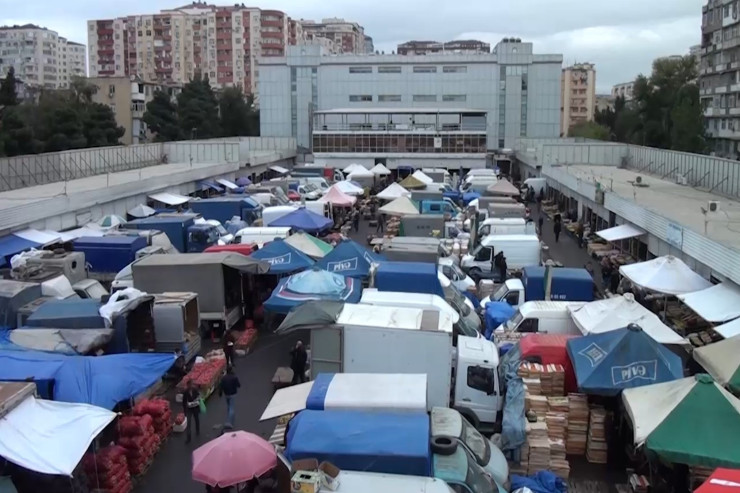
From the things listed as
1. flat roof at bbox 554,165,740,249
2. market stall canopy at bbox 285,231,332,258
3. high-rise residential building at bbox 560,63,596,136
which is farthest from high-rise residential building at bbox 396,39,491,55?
market stall canopy at bbox 285,231,332,258

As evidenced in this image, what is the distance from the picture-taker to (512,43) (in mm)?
63562

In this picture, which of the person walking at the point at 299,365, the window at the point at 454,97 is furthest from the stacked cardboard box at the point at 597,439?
the window at the point at 454,97

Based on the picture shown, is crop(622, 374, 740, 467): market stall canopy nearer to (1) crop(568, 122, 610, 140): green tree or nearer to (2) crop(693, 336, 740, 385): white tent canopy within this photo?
(2) crop(693, 336, 740, 385): white tent canopy

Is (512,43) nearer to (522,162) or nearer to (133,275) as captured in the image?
(522,162)

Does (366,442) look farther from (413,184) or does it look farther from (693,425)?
(413,184)

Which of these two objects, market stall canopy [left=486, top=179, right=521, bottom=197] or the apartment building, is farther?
the apartment building

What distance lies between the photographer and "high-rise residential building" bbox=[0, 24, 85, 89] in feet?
380

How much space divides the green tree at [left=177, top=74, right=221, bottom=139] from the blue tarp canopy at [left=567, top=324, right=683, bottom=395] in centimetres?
5318

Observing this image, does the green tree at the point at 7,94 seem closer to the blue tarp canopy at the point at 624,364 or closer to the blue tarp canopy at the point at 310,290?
the blue tarp canopy at the point at 310,290

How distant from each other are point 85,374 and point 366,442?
400cm

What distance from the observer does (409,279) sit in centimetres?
1459

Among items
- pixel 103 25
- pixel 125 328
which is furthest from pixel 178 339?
pixel 103 25

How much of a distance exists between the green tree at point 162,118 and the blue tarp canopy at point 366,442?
178 ft

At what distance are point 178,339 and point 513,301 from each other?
7362 mm
